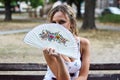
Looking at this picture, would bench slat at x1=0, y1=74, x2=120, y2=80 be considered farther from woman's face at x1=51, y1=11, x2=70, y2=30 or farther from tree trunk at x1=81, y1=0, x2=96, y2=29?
tree trunk at x1=81, y1=0, x2=96, y2=29

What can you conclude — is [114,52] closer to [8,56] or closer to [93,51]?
[93,51]

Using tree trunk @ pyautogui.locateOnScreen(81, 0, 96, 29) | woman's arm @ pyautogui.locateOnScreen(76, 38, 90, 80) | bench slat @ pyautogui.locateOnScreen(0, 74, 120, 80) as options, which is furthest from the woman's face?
tree trunk @ pyautogui.locateOnScreen(81, 0, 96, 29)

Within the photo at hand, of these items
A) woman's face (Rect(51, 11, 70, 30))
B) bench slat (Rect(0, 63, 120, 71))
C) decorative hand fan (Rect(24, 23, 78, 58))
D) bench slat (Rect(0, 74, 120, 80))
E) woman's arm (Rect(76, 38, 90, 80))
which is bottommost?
bench slat (Rect(0, 74, 120, 80))

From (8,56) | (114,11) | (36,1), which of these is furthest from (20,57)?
(114,11)

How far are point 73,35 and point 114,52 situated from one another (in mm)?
11500

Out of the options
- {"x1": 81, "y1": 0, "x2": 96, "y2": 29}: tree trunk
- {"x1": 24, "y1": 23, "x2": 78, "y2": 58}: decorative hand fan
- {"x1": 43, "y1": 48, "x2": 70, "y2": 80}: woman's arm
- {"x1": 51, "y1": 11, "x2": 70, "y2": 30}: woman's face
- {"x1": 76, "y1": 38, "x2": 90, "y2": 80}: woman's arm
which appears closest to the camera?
{"x1": 43, "y1": 48, "x2": 70, "y2": 80}: woman's arm

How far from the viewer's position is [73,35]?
13.4 feet

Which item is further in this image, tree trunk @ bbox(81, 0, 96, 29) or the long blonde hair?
tree trunk @ bbox(81, 0, 96, 29)

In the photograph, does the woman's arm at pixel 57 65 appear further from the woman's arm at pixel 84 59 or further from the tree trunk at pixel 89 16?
the tree trunk at pixel 89 16

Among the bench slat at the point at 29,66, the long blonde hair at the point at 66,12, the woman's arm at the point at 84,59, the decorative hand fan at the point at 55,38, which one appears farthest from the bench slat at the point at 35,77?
the decorative hand fan at the point at 55,38

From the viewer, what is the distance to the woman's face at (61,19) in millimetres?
4027

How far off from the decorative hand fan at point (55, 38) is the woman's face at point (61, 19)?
126 mm

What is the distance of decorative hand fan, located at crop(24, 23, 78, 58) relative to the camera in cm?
387

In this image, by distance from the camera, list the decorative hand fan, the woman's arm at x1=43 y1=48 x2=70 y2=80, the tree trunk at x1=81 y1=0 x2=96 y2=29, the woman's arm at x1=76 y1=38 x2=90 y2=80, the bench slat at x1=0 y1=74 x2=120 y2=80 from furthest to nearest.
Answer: the tree trunk at x1=81 y1=0 x2=96 y2=29, the bench slat at x1=0 y1=74 x2=120 y2=80, the woman's arm at x1=76 y1=38 x2=90 y2=80, the decorative hand fan, the woman's arm at x1=43 y1=48 x2=70 y2=80
